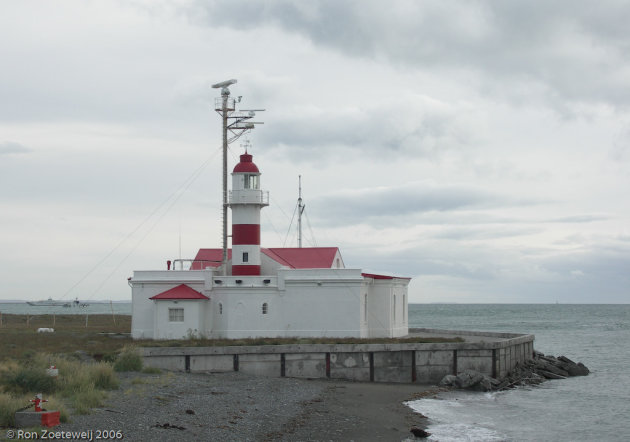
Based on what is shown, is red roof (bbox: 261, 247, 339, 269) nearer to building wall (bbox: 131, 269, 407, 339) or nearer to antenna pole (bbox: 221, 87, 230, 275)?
antenna pole (bbox: 221, 87, 230, 275)

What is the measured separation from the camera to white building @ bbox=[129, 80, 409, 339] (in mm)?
34375

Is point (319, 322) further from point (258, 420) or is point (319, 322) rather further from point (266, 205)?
point (258, 420)

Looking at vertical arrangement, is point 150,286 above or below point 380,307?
above

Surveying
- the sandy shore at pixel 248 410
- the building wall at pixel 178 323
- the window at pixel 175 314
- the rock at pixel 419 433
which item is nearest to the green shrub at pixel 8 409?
the sandy shore at pixel 248 410

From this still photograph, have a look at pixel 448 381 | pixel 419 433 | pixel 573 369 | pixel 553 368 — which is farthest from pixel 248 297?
pixel 573 369

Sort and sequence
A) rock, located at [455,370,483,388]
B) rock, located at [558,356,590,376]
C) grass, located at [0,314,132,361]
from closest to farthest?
grass, located at [0,314,132,361] → rock, located at [455,370,483,388] → rock, located at [558,356,590,376]

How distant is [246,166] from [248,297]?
639cm

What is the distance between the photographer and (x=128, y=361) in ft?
90.0

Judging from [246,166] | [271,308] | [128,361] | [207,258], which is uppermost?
[246,166]

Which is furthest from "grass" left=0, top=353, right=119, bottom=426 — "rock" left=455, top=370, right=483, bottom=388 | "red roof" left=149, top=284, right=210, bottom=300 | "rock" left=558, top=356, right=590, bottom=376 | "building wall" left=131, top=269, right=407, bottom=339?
"rock" left=558, top=356, right=590, bottom=376

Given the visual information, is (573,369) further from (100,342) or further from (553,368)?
(100,342)

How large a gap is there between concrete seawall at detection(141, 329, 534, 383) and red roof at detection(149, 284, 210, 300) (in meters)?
4.33

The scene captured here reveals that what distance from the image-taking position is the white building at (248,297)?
113 ft

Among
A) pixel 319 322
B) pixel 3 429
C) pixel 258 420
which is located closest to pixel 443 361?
pixel 319 322
